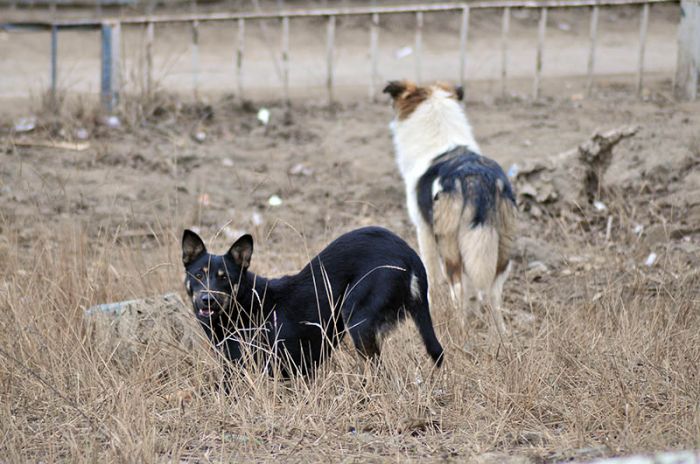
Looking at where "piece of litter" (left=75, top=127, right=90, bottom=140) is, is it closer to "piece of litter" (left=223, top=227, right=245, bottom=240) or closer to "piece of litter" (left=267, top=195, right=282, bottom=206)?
"piece of litter" (left=267, top=195, right=282, bottom=206)

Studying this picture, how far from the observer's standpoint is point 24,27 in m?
12.1

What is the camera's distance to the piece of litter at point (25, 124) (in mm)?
10605

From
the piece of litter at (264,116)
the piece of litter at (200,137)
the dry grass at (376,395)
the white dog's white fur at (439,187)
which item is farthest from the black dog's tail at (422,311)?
the piece of litter at (264,116)

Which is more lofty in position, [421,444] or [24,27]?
[24,27]

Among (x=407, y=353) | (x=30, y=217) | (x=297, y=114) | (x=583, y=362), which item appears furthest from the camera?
(x=297, y=114)

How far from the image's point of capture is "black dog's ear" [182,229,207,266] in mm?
5438

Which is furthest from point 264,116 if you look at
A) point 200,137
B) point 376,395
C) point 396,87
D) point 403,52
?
point 376,395

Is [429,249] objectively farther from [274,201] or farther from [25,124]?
[25,124]

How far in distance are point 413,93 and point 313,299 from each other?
2.95 meters

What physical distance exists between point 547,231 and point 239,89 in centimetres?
520

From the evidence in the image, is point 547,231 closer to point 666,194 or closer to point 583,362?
point 666,194

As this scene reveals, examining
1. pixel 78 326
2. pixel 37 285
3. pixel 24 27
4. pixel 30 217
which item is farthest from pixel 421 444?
pixel 24 27

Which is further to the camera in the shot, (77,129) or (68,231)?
(77,129)

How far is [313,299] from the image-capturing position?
564 centimetres
